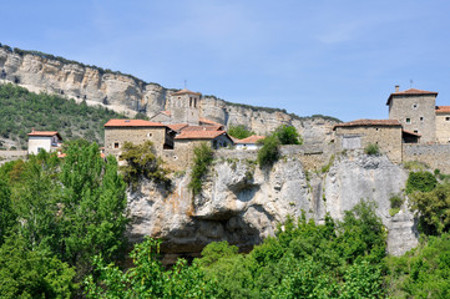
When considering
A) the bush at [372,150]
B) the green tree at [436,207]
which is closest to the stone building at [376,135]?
the bush at [372,150]

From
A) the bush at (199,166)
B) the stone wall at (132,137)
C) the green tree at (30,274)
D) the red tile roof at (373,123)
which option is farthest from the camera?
the stone wall at (132,137)

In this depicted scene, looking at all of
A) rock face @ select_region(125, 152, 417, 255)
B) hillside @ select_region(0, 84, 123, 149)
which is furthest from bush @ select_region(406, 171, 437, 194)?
hillside @ select_region(0, 84, 123, 149)

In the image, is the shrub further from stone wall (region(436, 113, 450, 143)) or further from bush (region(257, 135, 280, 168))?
stone wall (region(436, 113, 450, 143))

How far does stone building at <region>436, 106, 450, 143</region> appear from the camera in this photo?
49.9 m

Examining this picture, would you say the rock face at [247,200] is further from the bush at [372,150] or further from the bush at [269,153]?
the bush at [269,153]

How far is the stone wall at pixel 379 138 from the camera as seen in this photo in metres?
45.5

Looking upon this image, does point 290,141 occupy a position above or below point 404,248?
above

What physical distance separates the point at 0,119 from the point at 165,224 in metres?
42.9

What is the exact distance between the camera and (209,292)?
21328 mm

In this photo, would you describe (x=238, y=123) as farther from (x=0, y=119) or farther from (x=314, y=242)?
(x=314, y=242)

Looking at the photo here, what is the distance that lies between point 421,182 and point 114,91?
7327 cm

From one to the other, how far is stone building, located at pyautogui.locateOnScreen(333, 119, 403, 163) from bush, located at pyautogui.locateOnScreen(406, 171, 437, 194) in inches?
84.0

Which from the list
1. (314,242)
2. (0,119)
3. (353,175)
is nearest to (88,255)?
(314,242)

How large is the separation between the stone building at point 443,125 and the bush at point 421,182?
7.81 m
